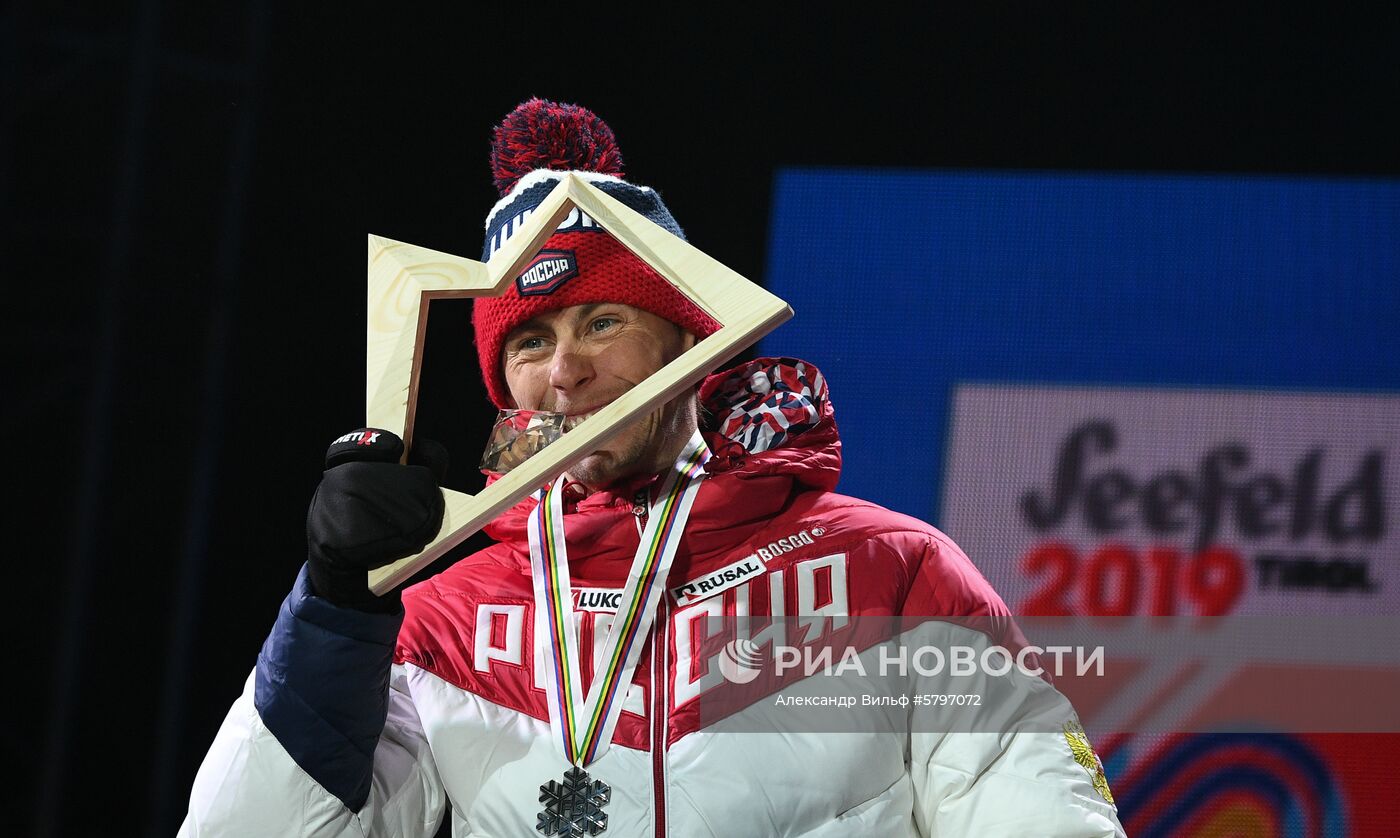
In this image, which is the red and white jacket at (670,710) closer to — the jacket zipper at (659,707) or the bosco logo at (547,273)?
the jacket zipper at (659,707)

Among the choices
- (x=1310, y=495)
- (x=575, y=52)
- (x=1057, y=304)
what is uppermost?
(x=575, y=52)

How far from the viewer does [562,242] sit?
1.54 m

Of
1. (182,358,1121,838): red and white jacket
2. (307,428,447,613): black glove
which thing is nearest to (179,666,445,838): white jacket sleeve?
(182,358,1121,838): red and white jacket

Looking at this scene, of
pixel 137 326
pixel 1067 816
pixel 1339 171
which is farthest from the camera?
pixel 137 326

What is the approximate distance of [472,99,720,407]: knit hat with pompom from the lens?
153 centimetres

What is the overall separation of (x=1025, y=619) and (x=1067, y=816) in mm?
795

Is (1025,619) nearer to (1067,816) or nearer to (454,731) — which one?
(1067,816)

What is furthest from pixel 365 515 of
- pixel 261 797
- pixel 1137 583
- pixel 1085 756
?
pixel 1137 583

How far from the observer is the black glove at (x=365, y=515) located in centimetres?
112

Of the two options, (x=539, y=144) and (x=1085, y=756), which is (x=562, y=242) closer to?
(x=539, y=144)

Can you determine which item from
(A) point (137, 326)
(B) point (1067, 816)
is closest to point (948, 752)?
(B) point (1067, 816)

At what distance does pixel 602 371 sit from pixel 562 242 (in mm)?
159

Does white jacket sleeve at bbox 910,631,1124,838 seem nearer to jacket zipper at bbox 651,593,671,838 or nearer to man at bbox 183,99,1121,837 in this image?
man at bbox 183,99,1121,837

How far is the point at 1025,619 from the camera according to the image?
6.57 ft
